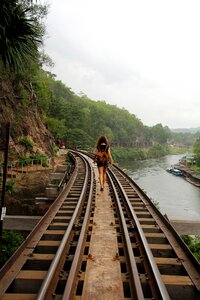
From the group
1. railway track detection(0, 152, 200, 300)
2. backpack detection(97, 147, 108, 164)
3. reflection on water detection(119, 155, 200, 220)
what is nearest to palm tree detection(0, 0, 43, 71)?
backpack detection(97, 147, 108, 164)

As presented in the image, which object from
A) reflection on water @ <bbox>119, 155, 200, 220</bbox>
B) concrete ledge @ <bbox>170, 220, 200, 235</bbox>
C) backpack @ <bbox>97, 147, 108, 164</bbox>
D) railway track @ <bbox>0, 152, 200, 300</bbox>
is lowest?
reflection on water @ <bbox>119, 155, 200, 220</bbox>

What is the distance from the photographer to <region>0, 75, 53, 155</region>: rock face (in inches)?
613

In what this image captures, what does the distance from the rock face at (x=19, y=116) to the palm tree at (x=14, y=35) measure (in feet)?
A: 18.5

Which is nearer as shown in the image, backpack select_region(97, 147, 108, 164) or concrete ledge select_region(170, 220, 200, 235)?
concrete ledge select_region(170, 220, 200, 235)

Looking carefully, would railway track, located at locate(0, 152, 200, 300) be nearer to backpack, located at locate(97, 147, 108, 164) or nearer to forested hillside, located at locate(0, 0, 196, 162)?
backpack, located at locate(97, 147, 108, 164)

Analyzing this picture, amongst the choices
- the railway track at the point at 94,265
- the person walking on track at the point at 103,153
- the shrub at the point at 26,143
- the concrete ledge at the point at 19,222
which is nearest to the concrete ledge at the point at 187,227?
the railway track at the point at 94,265

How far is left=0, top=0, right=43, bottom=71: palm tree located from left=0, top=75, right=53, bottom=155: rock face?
5.63 meters

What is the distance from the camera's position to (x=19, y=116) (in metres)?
18.1

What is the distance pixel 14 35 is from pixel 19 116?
30.5 ft

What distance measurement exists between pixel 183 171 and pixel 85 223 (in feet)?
188

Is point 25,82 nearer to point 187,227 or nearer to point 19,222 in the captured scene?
point 19,222

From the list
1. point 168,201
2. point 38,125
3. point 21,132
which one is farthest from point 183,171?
point 21,132

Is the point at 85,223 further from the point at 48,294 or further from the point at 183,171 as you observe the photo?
the point at 183,171

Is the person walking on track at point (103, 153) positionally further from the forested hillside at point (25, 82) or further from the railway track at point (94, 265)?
the forested hillside at point (25, 82)
